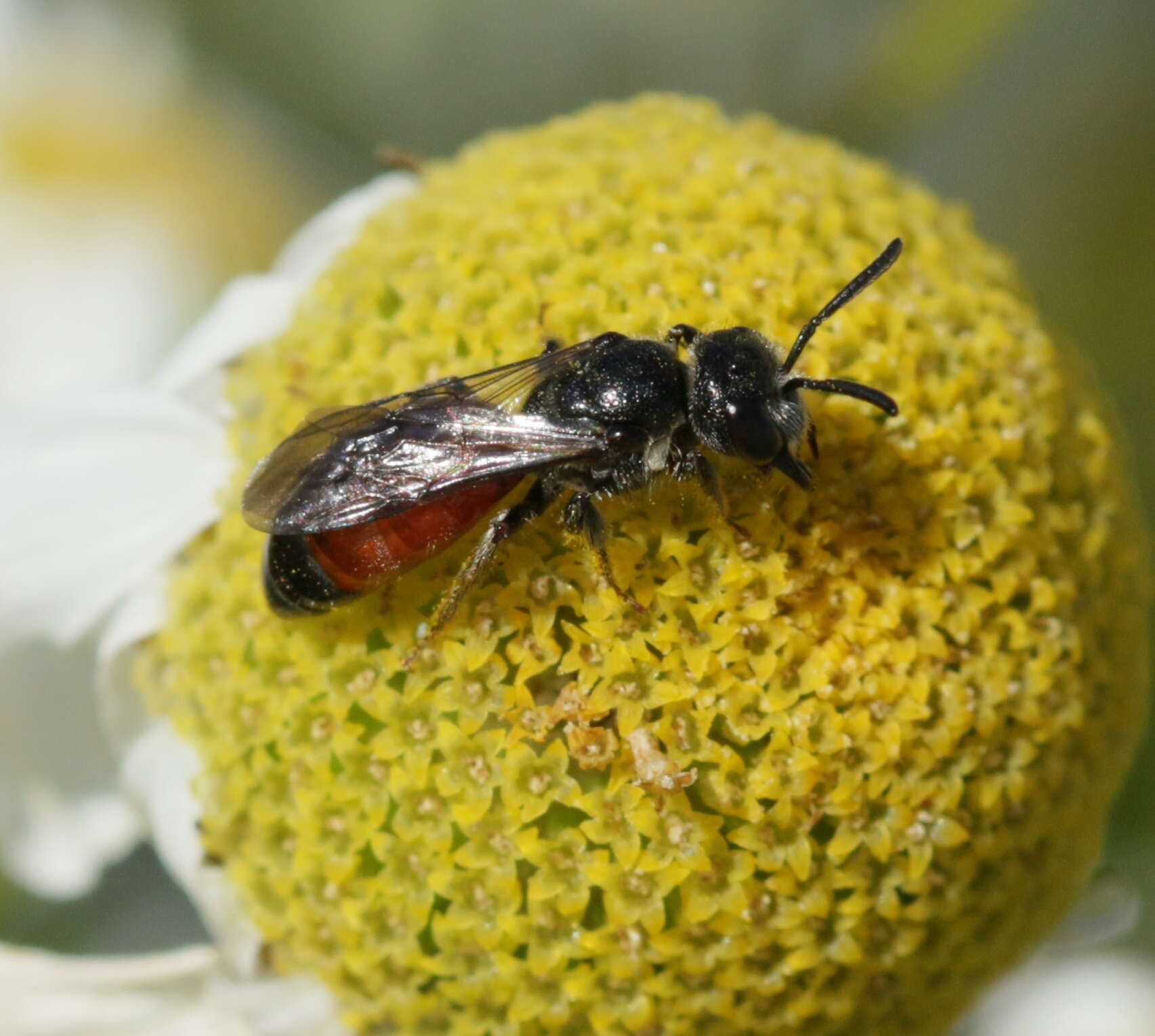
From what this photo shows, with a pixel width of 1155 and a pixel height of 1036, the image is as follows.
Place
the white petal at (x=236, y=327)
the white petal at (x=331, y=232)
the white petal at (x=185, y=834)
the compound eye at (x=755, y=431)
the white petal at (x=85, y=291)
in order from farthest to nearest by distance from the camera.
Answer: the white petal at (x=85, y=291) → the white petal at (x=331, y=232) → the white petal at (x=236, y=327) → the white petal at (x=185, y=834) → the compound eye at (x=755, y=431)

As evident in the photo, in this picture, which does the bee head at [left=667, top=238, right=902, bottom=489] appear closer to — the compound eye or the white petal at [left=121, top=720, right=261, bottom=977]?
the compound eye

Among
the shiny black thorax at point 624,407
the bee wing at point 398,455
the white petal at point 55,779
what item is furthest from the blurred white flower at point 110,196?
the shiny black thorax at point 624,407

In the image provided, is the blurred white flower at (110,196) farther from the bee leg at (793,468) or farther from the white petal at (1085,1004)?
the white petal at (1085,1004)

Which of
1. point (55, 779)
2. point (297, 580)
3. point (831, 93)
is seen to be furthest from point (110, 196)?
point (297, 580)

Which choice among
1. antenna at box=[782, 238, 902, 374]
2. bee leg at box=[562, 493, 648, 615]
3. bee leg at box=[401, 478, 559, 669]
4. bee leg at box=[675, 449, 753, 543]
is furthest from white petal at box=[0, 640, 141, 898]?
antenna at box=[782, 238, 902, 374]

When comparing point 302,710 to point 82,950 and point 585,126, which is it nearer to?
point 585,126

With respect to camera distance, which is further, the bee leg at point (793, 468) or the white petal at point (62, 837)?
the white petal at point (62, 837)
